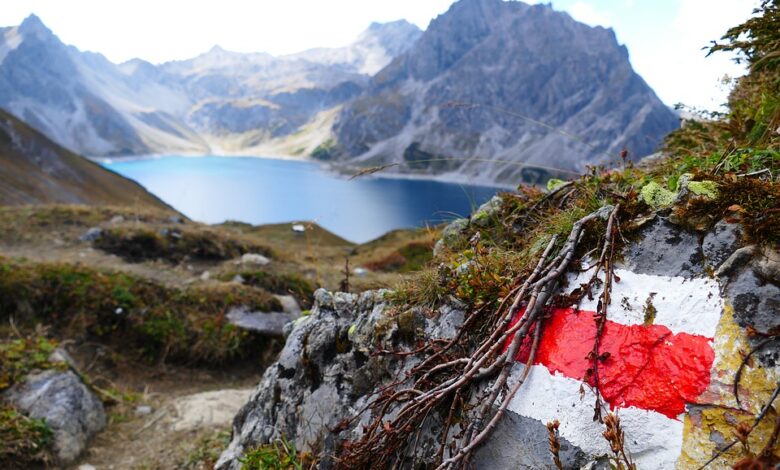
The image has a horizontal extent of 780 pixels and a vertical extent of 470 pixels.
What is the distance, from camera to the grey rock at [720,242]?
274 centimetres

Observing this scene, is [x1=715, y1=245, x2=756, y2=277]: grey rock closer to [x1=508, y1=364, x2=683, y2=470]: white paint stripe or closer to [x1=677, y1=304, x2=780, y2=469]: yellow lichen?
[x1=677, y1=304, x2=780, y2=469]: yellow lichen

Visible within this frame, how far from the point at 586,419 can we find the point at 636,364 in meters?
0.44

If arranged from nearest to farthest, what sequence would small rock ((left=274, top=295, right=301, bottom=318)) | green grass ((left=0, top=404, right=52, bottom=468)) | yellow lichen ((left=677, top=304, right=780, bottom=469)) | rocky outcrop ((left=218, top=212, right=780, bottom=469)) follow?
yellow lichen ((left=677, top=304, right=780, bottom=469))
rocky outcrop ((left=218, top=212, right=780, bottom=469))
green grass ((left=0, top=404, right=52, bottom=468))
small rock ((left=274, top=295, right=301, bottom=318))

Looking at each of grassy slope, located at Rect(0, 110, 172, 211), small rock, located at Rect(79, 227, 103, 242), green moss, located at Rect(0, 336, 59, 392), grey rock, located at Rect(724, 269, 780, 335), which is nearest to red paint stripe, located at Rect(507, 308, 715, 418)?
grey rock, located at Rect(724, 269, 780, 335)

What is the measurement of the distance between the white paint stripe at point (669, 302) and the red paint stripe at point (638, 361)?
56mm

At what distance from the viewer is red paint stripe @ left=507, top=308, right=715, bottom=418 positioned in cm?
254

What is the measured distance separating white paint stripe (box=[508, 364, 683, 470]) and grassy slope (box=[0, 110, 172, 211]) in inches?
1891

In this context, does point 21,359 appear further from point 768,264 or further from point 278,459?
point 768,264

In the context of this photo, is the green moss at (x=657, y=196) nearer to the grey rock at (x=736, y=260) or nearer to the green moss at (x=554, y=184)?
the grey rock at (x=736, y=260)

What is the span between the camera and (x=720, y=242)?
9.20ft

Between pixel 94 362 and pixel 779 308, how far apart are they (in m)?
12.3

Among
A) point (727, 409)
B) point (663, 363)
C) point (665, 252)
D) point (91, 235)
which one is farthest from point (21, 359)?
point (91, 235)

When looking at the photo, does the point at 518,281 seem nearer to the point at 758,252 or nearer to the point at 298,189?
the point at 758,252

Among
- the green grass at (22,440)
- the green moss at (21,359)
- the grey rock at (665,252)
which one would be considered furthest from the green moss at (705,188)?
the green moss at (21,359)
